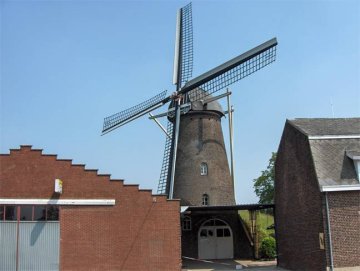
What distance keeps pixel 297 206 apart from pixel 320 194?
286cm

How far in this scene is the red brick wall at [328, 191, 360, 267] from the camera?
17438mm

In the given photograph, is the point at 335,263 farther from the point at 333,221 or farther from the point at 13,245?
the point at 13,245

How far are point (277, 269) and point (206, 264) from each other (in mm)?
4760

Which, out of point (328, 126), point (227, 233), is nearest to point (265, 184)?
point (227, 233)

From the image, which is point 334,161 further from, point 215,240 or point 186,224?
point 186,224

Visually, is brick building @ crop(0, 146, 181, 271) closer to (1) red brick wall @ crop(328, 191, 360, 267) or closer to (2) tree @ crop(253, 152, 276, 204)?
(1) red brick wall @ crop(328, 191, 360, 267)

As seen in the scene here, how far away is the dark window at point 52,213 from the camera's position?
20.0m

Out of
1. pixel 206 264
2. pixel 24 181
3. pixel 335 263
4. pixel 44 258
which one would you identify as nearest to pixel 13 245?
pixel 44 258

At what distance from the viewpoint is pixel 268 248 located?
88.4 ft

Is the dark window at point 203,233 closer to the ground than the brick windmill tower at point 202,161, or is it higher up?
closer to the ground

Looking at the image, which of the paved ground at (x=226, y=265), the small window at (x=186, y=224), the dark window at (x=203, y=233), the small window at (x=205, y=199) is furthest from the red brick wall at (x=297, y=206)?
the small window at (x=186, y=224)

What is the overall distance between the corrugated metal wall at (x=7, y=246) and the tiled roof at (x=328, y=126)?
40.8 ft

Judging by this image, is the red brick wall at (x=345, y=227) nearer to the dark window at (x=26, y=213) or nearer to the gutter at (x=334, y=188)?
the gutter at (x=334, y=188)

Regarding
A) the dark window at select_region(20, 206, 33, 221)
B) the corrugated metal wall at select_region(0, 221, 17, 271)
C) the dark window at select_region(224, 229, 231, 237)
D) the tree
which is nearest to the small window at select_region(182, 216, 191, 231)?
the dark window at select_region(224, 229, 231, 237)
